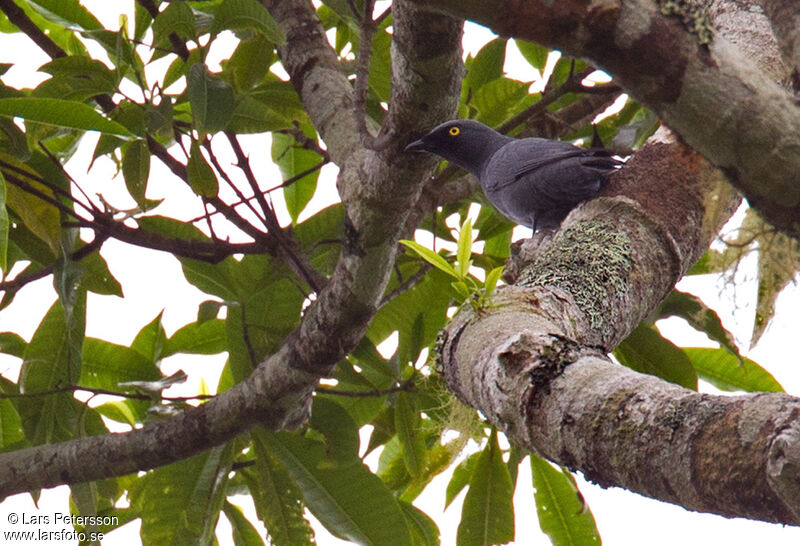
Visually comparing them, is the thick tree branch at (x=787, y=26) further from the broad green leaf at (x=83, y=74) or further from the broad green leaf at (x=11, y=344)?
the broad green leaf at (x=11, y=344)

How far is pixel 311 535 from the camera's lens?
123 inches

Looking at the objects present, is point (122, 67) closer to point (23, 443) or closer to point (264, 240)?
point (264, 240)

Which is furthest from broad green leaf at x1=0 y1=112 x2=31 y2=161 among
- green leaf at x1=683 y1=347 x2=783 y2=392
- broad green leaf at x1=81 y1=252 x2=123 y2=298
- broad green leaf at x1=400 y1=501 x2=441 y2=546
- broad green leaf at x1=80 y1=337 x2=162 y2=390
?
green leaf at x1=683 y1=347 x2=783 y2=392

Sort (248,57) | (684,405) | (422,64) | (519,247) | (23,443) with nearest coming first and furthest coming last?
(684,405) → (422,64) → (519,247) → (248,57) → (23,443)

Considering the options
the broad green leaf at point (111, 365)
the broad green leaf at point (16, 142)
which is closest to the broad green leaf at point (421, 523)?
the broad green leaf at point (111, 365)

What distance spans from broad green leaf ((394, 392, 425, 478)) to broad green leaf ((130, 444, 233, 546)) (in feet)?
2.04

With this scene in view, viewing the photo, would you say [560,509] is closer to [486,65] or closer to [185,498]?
[185,498]

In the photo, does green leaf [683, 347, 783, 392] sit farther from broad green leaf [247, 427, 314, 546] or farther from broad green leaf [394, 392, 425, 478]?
broad green leaf [247, 427, 314, 546]

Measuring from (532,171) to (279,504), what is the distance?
154 centimetres

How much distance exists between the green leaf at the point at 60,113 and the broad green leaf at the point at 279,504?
47.6 inches

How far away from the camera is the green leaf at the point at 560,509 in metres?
3.25

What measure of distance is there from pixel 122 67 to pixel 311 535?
173 cm

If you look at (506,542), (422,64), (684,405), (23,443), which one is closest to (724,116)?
(684,405)

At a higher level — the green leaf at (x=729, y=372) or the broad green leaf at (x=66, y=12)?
the broad green leaf at (x=66, y=12)
